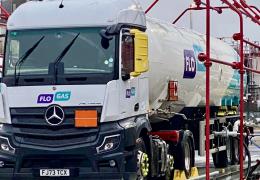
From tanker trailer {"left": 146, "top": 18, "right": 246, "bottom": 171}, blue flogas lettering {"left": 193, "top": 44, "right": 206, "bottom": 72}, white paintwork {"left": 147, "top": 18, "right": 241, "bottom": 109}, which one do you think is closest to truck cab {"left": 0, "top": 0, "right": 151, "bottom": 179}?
white paintwork {"left": 147, "top": 18, "right": 241, "bottom": 109}

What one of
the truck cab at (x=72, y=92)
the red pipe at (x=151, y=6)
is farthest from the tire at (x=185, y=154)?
the truck cab at (x=72, y=92)

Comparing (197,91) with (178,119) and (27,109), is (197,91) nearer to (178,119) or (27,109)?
(178,119)

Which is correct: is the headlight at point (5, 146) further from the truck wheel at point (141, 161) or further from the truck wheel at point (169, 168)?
the truck wheel at point (169, 168)

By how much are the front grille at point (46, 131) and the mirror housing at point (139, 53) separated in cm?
96

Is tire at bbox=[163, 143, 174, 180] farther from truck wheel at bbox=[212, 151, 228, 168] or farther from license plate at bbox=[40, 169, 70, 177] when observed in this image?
truck wheel at bbox=[212, 151, 228, 168]

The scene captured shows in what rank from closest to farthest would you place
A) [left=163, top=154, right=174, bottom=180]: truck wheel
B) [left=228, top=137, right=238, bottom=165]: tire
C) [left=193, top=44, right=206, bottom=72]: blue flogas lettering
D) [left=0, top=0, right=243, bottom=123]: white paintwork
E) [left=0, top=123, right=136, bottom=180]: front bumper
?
[left=0, top=123, right=136, bottom=180]: front bumper → [left=0, top=0, right=243, bottom=123]: white paintwork → [left=163, top=154, right=174, bottom=180]: truck wheel → [left=193, top=44, right=206, bottom=72]: blue flogas lettering → [left=228, top=137, right=238, bottom=165]: tire

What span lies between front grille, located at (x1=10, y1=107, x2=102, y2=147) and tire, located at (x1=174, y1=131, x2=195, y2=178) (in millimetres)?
4259

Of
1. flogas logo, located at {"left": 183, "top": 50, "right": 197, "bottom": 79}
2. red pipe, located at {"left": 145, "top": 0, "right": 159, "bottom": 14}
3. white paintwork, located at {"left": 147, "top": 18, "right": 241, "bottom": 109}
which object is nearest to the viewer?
white paintwork, located at {"left": 147, "top": 18, "right": 241, "bottom": 109}

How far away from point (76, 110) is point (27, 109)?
33.7 inches

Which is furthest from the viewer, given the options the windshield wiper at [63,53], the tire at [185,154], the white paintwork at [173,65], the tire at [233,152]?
the tire at [233,152]

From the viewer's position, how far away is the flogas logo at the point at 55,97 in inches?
436

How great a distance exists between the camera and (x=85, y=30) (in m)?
11.5

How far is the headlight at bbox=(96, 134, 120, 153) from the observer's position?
1094 centimetres

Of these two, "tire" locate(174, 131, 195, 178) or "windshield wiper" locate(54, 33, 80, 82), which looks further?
"tire" locate(174, 131, 195, 178)
